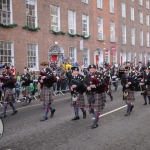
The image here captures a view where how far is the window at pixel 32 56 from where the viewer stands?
21.2m

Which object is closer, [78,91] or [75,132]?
[75,132]

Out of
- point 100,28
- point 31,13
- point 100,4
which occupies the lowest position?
point 31,13

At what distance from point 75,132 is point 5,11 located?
13.9m

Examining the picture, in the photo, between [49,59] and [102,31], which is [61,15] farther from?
[102,31]

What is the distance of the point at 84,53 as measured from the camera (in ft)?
92.2

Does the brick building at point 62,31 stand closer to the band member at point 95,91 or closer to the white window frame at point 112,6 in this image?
the white window frame at point 112,6

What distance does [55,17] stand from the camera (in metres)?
24.0

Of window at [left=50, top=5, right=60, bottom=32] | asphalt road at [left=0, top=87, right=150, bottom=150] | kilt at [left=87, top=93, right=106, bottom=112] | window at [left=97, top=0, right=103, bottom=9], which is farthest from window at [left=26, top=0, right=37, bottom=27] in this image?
kilt at [left=87, top=93, right=106, bottom=112]

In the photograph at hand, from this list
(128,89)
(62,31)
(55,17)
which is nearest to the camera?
(128,89)

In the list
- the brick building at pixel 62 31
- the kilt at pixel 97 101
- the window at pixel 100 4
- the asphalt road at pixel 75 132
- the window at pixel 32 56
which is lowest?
the asphalt road at pixel 75 132

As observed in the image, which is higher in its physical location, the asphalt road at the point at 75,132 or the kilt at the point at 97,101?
the kilt at the point at 97,101

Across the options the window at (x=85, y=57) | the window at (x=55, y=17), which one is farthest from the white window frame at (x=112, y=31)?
the window at (x=55, y=17)

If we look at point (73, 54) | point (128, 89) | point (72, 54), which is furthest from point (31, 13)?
point (128, 89)

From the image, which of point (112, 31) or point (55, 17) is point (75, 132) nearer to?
point (55, 17)
